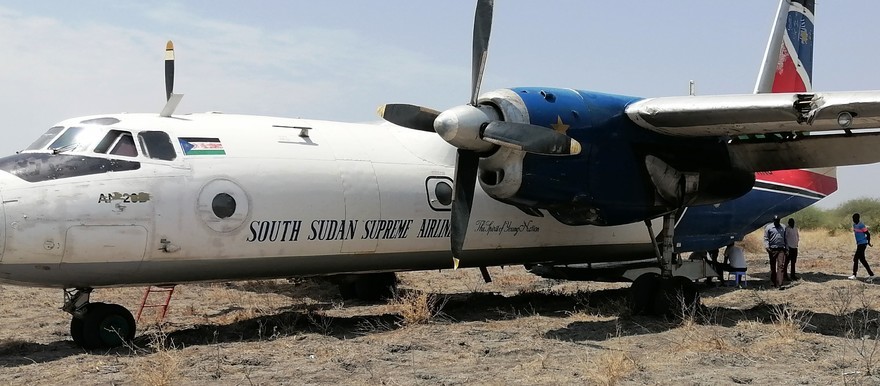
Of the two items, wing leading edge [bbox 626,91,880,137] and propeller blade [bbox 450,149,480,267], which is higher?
wing leading edge [bbox 626,91,880,137]

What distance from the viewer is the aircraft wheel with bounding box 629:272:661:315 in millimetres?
11914

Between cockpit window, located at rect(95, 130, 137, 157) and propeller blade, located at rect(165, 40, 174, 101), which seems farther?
propeller blade, located at rect(165, 40, 174, 101)

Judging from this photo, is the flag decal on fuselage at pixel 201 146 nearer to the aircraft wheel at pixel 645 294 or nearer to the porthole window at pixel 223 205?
the porthole window at pixel 223 205

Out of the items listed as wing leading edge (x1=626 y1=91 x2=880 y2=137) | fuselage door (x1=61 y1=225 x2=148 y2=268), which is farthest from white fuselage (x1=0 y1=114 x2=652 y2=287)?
wing leading edge (x1=626 y1=91 x2=880 y2=137)

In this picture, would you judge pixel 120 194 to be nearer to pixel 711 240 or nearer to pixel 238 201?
pixel 238 201

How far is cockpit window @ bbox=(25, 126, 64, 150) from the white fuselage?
0.64 ft

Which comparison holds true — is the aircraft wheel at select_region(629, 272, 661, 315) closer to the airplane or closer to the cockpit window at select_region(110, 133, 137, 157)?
the airplane

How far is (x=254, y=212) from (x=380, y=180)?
191 cm

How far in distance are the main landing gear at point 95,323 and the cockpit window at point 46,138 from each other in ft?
5.42

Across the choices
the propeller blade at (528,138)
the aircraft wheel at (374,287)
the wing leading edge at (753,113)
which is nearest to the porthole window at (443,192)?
the propeller blade at (528,138)

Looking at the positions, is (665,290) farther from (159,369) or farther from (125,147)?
(125,147)

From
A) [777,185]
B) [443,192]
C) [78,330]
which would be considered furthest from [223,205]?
[777,185]

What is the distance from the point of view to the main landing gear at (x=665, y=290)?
463 inches

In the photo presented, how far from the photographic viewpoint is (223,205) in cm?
997
